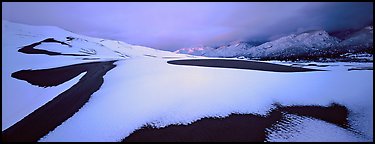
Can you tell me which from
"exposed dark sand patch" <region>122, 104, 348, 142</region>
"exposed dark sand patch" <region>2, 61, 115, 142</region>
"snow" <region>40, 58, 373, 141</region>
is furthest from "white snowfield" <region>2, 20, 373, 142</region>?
"exposed dark sand patch" <region>2, 61, 115, 142</region>

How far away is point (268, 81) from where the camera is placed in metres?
17.9

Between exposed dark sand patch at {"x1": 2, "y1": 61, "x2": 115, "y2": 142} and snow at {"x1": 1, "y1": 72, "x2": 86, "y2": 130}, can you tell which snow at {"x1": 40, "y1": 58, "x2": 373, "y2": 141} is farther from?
snow at {"x1": 1, "y1": 72, "x2": 86, "y2": 130}

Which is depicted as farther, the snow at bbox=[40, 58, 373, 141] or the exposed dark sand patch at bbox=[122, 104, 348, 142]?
the snow at bbox=[40, 58, 373, 141]

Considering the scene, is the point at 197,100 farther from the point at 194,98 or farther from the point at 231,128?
the point at 231,128

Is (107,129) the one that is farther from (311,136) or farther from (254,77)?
(254,77)

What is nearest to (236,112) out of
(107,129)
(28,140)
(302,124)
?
(302,124)

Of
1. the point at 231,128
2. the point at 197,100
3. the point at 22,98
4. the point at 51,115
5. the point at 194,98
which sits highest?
the point at 194,98

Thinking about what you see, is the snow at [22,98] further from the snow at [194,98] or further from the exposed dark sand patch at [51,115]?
the snow at [194,98]

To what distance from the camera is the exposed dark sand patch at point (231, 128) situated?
10.2 metres

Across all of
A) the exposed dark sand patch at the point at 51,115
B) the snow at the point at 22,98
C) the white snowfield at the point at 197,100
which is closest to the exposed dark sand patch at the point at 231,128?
the white snowfield at the point at 197,100

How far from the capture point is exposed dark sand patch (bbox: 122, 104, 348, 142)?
33.5ft

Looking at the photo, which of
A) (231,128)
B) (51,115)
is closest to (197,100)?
(231,128)

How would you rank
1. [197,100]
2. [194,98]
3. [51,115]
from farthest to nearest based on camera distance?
1. [194,98]
2. [197,100]
3. [51,115]

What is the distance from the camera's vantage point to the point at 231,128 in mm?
11133
